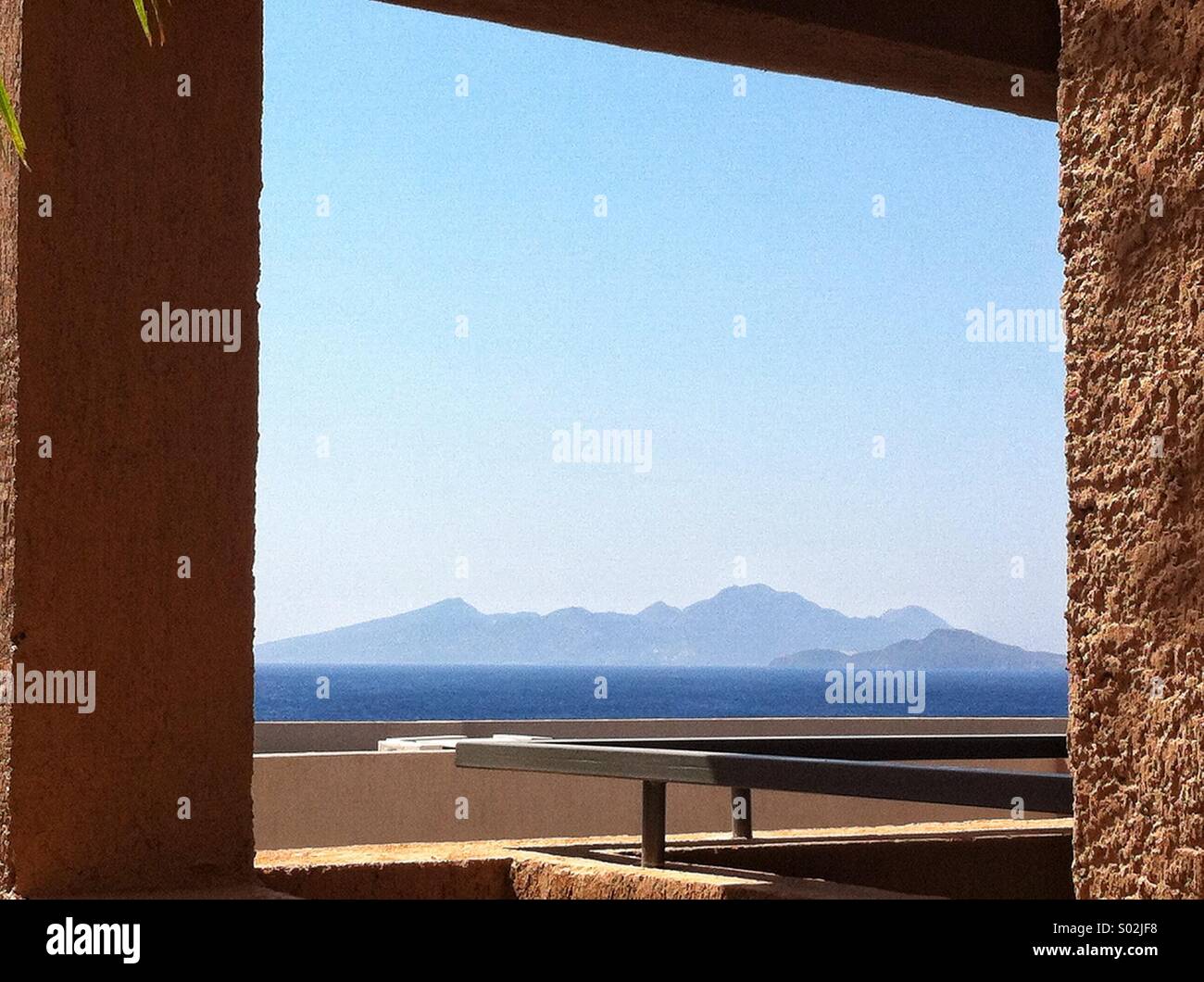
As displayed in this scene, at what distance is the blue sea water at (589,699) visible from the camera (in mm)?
Result: 114188

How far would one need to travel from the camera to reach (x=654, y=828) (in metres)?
4.45

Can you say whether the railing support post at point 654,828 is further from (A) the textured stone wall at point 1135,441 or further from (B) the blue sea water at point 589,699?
(B) the blue sea water at point 589,699

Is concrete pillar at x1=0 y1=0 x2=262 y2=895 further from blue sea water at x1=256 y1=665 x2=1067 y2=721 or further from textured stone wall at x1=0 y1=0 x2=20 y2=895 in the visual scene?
blue sea water at x1=256 y1=665 x2=1067 y2=721

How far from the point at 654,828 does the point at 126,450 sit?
6.10 ft

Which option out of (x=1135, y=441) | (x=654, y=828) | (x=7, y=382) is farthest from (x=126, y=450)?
(x=1135, y=441)

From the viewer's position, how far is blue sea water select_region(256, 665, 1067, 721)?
114m

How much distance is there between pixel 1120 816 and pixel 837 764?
191cm

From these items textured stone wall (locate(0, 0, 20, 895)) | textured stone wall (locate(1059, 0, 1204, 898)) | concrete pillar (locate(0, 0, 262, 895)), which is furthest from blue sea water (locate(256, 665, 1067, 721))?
textured stone wall (locate(1059, 0, 1204, 898))

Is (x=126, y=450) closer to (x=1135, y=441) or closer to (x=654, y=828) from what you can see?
(x=654, y=828)

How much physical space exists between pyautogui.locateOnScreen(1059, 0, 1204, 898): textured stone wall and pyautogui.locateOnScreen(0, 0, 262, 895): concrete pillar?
305cm

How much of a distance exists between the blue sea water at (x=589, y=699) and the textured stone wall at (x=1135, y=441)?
92.4m

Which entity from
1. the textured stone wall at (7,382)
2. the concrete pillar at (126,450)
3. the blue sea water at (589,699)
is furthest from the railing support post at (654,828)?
the blue sea water at (589,699)
